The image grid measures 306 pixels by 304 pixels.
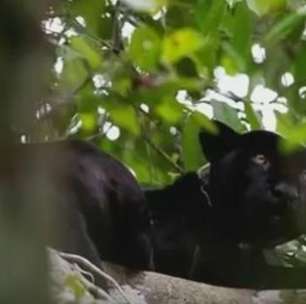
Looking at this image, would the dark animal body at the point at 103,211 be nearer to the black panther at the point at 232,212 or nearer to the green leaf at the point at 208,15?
the black panther at the point at 232,212

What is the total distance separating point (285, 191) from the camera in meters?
2.75

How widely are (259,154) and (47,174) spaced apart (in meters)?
2.44

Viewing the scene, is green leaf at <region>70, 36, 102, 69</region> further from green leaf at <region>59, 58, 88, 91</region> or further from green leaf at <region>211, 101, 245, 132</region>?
green leaf at <region>211, 101, 245, 132</region>

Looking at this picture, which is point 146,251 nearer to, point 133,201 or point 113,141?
point 133,201

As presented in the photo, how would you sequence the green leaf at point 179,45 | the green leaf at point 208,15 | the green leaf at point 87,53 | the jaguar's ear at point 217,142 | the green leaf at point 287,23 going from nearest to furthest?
the green leaf at point 179,45
the green leaf at point 87,53
the green leaf at point 287,23
the green leaf at point 208,15
the jaguar's ear at point 217,142

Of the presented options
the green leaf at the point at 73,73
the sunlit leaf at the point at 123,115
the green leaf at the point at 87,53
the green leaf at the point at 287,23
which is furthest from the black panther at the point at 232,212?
the sunlit leaf at the point at 123,115

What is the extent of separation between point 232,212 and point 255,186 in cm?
21

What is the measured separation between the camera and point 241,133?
314 centimetres

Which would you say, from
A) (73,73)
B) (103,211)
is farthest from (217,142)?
(73,73)

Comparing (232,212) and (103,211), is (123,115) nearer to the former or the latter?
(103,211)

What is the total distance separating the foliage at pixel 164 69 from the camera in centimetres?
105

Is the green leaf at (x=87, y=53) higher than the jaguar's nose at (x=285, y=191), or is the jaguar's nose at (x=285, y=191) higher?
the green leaf at (x=87, y=53)

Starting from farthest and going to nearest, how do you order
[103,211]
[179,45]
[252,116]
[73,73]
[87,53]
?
[252,116] < [103,211] < [73,73] < [87,53] < [179,45]

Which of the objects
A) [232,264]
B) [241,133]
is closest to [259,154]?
[241,133]
